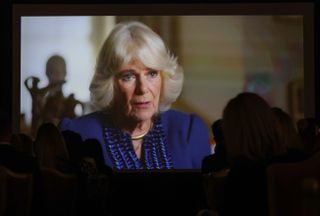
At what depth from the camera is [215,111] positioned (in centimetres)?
603

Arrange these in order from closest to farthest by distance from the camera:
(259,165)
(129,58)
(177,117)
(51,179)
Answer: (259,165) < (51,179) < (129,58) < (177,117)

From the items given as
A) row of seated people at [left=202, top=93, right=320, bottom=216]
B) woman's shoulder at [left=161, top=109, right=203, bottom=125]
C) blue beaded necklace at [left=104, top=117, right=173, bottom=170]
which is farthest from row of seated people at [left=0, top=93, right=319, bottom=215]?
woman's shoulder at [left=161, top=109, right=203, bottom=125]

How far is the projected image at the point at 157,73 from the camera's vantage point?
5.94 meters

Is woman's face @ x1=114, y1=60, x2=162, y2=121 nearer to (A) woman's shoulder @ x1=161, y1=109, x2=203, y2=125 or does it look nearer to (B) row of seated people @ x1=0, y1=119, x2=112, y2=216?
(A) woman's shoulder @ x1=161, y1=109, x2=203, y2=125

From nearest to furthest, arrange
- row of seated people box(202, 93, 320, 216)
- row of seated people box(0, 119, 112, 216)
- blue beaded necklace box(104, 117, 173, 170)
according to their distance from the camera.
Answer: row of seated people box(202, 93, 320, 216) → row of seated people box(0, 119, 112, 216) → blue beaded necklace box(104, 117, 173, 170)

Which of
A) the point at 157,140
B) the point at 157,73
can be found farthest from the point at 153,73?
the point at 157,140

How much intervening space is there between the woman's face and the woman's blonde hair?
0.05 metres

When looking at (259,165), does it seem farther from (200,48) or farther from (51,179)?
(200,48)

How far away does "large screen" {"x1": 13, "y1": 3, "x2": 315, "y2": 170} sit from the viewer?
5.98 m

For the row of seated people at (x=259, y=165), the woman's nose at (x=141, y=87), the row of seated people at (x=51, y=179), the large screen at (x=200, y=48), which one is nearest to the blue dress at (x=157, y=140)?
the large screen at (x=200, y=48)

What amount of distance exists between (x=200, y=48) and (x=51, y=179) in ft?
10.8

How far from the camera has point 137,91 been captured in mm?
5930

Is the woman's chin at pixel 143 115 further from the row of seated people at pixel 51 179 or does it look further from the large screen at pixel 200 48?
the row of seated people at pixel 51 179

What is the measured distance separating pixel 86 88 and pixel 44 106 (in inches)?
17.1
